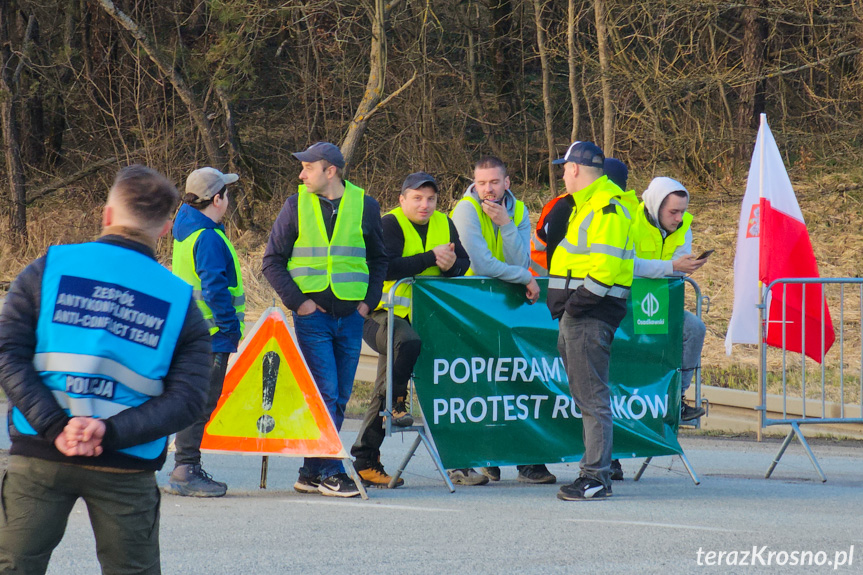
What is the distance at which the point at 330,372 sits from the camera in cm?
650

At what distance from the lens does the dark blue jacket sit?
6.25 meters

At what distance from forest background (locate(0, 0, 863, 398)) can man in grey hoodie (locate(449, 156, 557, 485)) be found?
850 cm

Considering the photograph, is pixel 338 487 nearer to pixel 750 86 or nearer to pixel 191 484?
pixel 191 484

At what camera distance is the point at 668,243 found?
299 inches

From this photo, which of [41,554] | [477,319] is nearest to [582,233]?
[477,319]

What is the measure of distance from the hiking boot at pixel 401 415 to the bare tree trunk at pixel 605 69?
1172 cm

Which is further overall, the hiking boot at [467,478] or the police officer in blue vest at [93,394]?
the hiking boot at [467,478]

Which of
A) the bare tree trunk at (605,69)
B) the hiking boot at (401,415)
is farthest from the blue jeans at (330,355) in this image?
the bare tree trunk at (605,69)

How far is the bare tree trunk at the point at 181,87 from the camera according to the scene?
19297mm

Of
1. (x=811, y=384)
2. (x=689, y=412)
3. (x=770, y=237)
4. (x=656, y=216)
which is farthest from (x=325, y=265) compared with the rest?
(x=811, y=384)

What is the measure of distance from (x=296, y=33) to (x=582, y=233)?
16144 mm

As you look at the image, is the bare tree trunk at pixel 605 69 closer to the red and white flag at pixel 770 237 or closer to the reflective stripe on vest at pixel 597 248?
the red and white flag at pixel 770 237

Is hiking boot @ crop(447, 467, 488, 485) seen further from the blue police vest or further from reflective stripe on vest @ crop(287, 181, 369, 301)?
the blue police vest

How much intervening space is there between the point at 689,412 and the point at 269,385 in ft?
10.5
